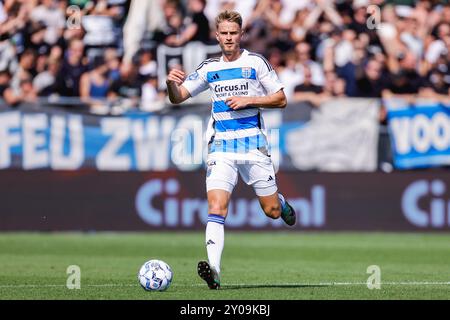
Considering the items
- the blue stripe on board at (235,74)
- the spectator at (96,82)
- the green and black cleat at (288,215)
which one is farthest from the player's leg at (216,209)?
the spectator at (96,82)

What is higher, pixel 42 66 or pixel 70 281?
pixel 42 66

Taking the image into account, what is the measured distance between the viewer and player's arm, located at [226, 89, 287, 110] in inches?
422

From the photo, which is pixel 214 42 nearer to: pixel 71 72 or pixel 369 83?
pixel 71 72

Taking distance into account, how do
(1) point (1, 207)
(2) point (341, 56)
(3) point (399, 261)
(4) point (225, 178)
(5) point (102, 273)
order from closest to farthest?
(4) point (225, 178), (5) point (102, 273), (3) point (399, 261), (1) point (1, 207), (2) point (341, 56)

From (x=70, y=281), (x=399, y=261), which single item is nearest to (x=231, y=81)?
(x=70, y=281)

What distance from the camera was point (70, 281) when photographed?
11656mm

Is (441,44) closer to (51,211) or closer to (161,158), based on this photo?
(161,158)

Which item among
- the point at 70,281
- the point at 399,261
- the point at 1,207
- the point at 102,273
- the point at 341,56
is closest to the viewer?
the point at 70,281

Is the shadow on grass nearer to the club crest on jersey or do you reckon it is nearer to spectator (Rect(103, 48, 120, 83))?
the club crest on jersey

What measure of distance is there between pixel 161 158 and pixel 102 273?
6.78 metres

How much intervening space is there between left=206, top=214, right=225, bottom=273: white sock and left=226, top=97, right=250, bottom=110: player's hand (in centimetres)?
108

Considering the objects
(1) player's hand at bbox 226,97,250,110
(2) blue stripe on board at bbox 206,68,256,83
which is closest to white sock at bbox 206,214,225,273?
(1) player's hand at bbox 226,97,250,110

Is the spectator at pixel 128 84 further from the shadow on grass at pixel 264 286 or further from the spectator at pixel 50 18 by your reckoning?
the shadow on grass at pixel 264 286

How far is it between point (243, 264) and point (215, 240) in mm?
3904
